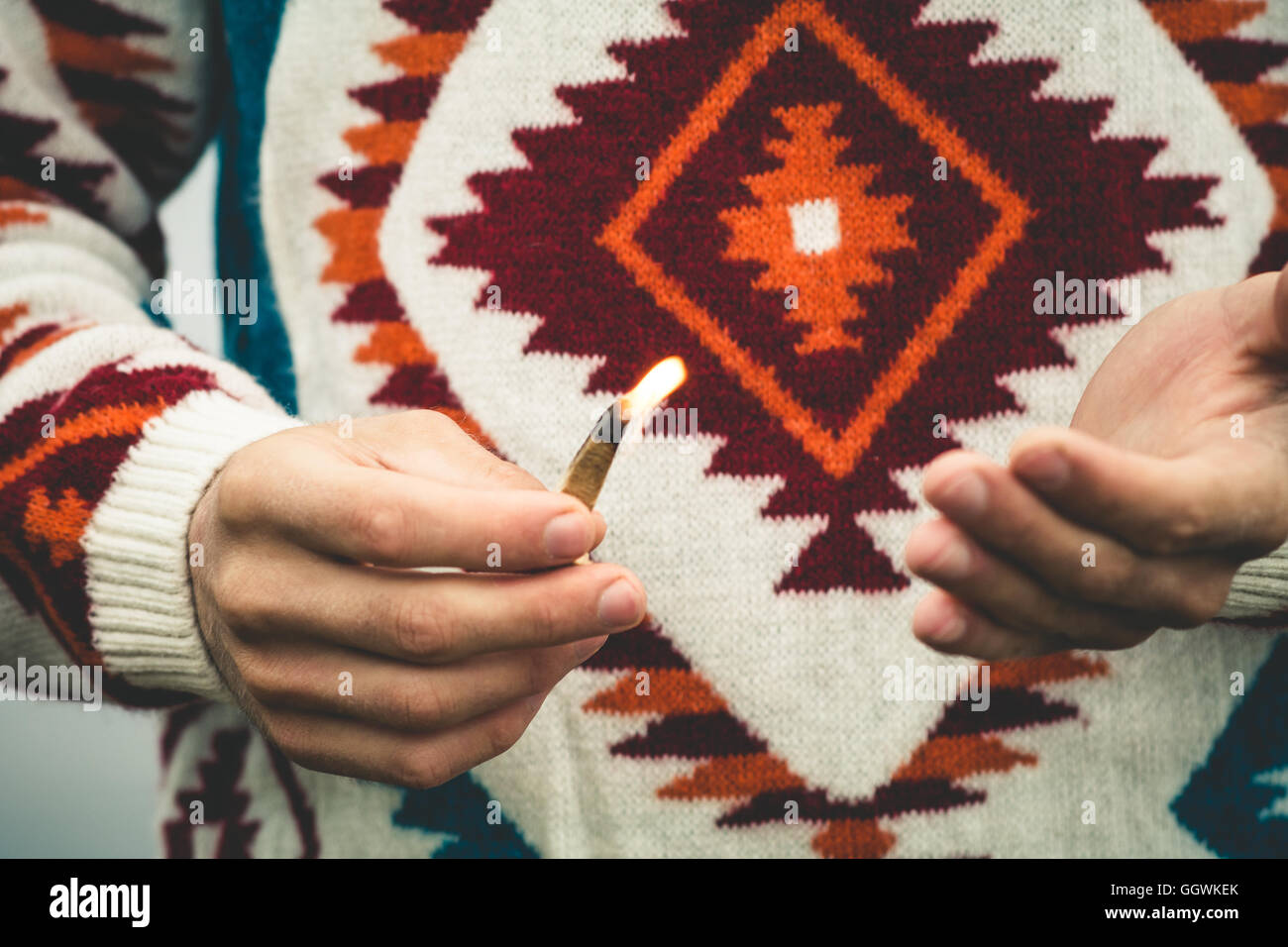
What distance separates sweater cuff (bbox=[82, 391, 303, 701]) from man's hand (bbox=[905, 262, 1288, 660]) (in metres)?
0.42

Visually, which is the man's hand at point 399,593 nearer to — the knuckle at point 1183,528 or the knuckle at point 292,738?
the knuckle at point 292,738

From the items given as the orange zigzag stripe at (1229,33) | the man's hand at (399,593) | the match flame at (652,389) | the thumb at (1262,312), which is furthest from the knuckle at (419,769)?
the orange zigzag stripe at (1229,33)

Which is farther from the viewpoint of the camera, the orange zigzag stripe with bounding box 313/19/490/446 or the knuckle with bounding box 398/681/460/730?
the orange zigzag stripe with bounding box 313/19/490/446

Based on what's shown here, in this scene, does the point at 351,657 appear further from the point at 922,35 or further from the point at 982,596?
the point at 922,35

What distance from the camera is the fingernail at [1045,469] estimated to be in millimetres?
345

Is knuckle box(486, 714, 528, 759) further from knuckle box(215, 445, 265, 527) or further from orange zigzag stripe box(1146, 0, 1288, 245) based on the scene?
orange zigzag stripe box(1146, 0, 1288, 245)

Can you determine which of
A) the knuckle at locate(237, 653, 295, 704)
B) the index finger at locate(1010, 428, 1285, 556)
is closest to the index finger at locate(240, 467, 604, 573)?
the knuckle at locate(237, 653, 295, 704)

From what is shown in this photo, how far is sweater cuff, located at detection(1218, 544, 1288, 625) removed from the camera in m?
0.54

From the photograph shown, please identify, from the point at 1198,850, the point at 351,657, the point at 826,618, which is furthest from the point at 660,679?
the point at 1198,850

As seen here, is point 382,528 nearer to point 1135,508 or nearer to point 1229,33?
point 1135,508

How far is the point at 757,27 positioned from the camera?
60cm

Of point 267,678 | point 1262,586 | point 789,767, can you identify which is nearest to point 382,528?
point 267,678

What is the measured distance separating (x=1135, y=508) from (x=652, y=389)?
23 cm

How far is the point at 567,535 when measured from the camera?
0.38 m
